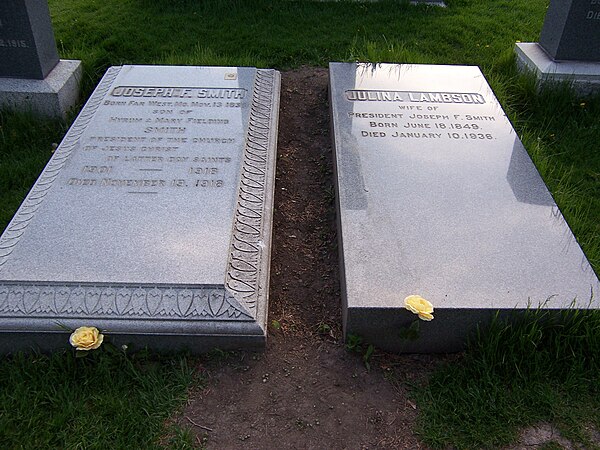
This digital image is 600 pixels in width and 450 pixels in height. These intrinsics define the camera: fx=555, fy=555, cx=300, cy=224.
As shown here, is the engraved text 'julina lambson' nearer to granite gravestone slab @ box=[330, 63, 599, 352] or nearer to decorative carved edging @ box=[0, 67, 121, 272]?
granite gravestone slab @ box=[330, 63, 599, 352]

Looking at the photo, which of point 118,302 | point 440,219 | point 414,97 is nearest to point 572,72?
point 414,97

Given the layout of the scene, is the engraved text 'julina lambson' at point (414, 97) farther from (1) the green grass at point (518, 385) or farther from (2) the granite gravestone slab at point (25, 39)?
(2) the granite gravestone slab at point (25, 39)

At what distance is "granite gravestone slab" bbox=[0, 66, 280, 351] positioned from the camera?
7.41 feet

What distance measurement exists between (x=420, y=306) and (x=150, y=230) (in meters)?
1.29

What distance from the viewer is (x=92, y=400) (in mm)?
2164

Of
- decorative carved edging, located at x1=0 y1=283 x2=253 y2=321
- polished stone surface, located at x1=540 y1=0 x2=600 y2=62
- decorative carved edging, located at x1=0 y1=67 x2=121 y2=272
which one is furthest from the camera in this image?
polished stone surface, located at x1=540 y1=0 x2=600 y2=62

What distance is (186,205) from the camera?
275 cm

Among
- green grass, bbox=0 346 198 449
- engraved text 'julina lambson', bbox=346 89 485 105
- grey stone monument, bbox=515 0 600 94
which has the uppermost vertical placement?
grey stone monument, bbox=515 0 600 94

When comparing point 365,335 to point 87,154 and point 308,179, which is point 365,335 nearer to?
point 308,179

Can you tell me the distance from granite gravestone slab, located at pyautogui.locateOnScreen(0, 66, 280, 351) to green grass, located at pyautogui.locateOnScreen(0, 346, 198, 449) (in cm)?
10

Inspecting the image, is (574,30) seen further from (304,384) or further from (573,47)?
(304,384)

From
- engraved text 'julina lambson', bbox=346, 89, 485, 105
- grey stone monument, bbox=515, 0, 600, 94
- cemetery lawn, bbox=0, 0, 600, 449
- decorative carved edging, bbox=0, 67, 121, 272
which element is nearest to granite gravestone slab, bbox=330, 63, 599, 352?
engraved text 'julina lambson', bbox=346, 89, 485, 105

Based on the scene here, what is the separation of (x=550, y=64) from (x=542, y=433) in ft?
10.3

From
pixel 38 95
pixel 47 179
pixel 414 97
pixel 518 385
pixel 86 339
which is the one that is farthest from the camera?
pixel 38 95
